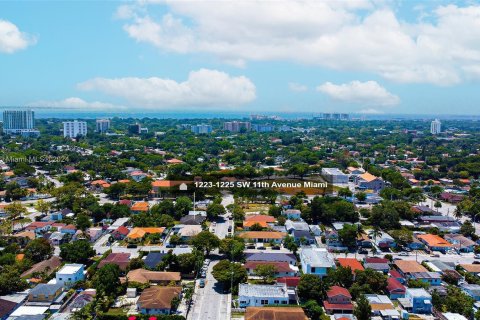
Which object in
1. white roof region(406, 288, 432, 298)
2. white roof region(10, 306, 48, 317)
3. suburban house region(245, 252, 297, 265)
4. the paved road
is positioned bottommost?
the paved road

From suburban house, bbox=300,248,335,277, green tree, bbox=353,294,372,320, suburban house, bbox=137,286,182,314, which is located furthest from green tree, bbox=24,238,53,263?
green tree, bbox=353,294,372,320

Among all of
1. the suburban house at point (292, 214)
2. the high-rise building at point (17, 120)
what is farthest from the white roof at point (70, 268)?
the high-rise building at point (17, 120)

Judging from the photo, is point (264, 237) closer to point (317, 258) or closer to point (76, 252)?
point (317, 258)

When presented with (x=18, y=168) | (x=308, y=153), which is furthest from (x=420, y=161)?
(x=18, y=168)

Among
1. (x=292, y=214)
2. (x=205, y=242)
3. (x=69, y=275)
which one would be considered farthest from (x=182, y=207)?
(x=69, y=275)

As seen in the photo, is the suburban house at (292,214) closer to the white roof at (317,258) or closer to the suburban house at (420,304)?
the white roof at (317,258)

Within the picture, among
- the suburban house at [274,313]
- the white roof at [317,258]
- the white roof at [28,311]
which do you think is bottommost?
the white roof at [28,311]

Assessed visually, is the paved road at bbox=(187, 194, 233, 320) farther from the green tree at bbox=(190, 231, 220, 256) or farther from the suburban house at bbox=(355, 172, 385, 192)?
the suburban house at bbox=(355, 172, 385, 192)
